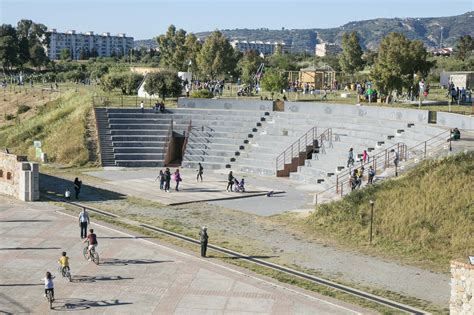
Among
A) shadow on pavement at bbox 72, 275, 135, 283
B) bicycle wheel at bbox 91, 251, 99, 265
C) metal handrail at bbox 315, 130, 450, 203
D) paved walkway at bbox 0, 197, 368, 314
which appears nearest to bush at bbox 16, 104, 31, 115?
metal handrail at bbox 315, 130, 450, 203

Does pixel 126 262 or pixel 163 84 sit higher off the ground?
pixel 163 84

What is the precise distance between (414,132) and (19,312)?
2744 centimetres

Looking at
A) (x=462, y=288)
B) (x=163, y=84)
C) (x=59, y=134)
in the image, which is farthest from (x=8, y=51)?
(x=462, y=288)

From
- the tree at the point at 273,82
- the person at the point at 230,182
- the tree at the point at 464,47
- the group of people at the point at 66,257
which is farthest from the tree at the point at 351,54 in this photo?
the group of people at the point at 66,257

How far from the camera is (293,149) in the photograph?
45.5 metres

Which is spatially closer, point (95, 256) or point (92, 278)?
point (92, 278)

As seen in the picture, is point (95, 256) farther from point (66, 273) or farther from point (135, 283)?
point (135, 283)

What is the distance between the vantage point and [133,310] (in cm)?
1977

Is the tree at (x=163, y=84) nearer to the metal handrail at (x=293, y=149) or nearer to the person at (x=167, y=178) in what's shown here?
the metal handrail at (x=293, y=149)

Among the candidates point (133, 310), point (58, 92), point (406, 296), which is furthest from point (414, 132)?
point (58, 92)

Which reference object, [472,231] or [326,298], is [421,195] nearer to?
[472,231]

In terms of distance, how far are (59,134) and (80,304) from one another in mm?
34593

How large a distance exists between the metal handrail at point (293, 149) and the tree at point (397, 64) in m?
8.07

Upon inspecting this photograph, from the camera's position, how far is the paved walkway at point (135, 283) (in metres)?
20.1
